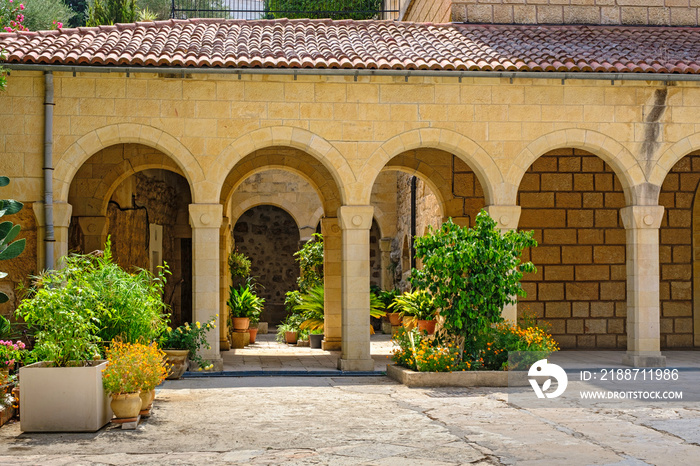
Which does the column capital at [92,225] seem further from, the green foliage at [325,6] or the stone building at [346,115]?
the green foliage at [325,6]

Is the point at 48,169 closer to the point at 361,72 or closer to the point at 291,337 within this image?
the point at 361,72

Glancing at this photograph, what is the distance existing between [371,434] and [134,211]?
10.1 metres

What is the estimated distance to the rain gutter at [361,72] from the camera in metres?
12.0

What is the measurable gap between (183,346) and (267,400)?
2477 millimetres

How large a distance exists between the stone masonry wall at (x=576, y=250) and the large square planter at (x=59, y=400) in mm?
9971

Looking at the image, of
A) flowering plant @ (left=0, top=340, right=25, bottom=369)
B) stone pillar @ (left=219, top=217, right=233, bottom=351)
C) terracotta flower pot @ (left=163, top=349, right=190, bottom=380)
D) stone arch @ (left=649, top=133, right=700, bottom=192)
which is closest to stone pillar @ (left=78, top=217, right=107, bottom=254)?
stone pillar @ (left=219, top=217, right=233, bottom=351)

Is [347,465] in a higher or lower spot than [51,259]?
lower

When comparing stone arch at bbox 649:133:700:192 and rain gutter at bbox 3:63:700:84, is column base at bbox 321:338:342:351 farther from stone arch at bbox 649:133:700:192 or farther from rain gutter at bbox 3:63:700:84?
stone arch at bbox 649:133:700:192

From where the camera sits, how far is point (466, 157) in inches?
500

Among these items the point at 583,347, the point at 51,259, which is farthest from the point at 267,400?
the point at 583,347

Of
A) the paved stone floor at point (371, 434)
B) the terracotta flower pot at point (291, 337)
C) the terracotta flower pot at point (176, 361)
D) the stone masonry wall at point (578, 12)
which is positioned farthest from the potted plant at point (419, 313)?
the paved stone floor at point (371, 434)

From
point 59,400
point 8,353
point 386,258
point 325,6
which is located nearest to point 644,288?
point 59,400

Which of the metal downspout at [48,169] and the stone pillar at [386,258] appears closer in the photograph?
the metal downspout at [48,169]

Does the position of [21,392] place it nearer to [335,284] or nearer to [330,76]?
[330,76]
